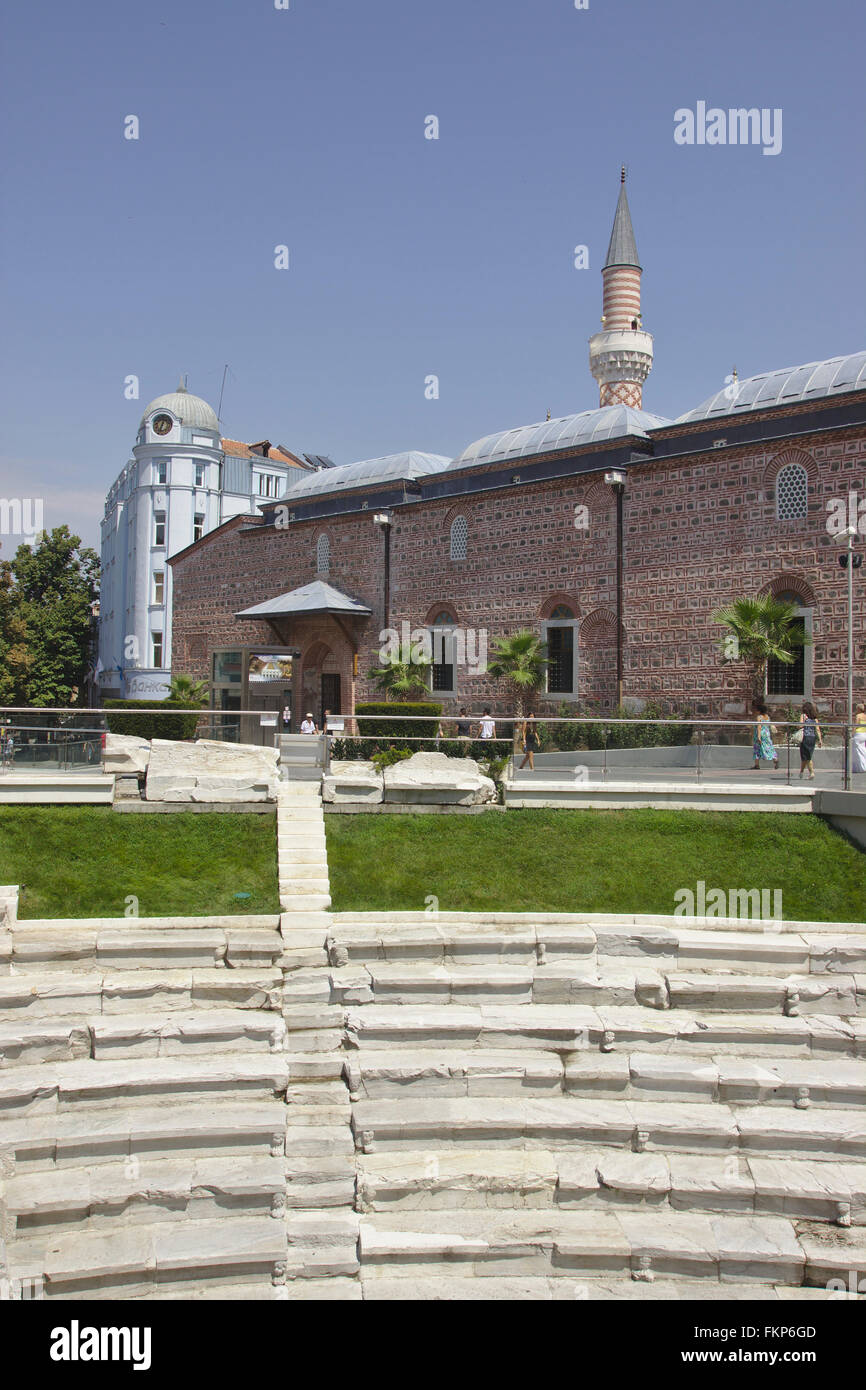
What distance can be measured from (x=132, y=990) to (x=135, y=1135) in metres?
1.68

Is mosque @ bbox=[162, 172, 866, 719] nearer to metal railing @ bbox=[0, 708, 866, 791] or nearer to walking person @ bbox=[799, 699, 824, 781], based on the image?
walking person @ bbox=[799, 699, 824, 781]

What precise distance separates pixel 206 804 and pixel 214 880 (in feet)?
6.23

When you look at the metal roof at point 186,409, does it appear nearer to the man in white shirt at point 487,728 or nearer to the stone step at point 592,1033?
the man in white shirt at point 487,728

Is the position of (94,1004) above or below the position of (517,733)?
below

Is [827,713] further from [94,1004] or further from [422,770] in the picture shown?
[94,1004]

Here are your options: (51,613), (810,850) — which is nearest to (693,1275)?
(810,850)

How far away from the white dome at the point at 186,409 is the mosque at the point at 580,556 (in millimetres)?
12138

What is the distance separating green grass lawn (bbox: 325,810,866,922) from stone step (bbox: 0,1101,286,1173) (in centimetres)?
340

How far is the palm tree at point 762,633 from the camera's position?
21.1 meters

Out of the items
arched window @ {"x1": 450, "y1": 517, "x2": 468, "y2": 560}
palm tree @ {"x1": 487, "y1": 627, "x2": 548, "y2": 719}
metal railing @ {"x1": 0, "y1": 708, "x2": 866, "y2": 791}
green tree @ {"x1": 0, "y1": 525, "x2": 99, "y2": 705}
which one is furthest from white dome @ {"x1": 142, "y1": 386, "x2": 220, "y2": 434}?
metal railing @ {"x1": 0, "y1": 708, "x2": 866, "y2": 791}

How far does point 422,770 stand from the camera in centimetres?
1342

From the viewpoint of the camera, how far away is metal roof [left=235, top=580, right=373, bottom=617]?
3016 centimetres

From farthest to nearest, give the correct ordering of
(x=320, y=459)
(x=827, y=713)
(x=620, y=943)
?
(x=320, y=459) < (x=827, y=713) < (x=620, y=943)
